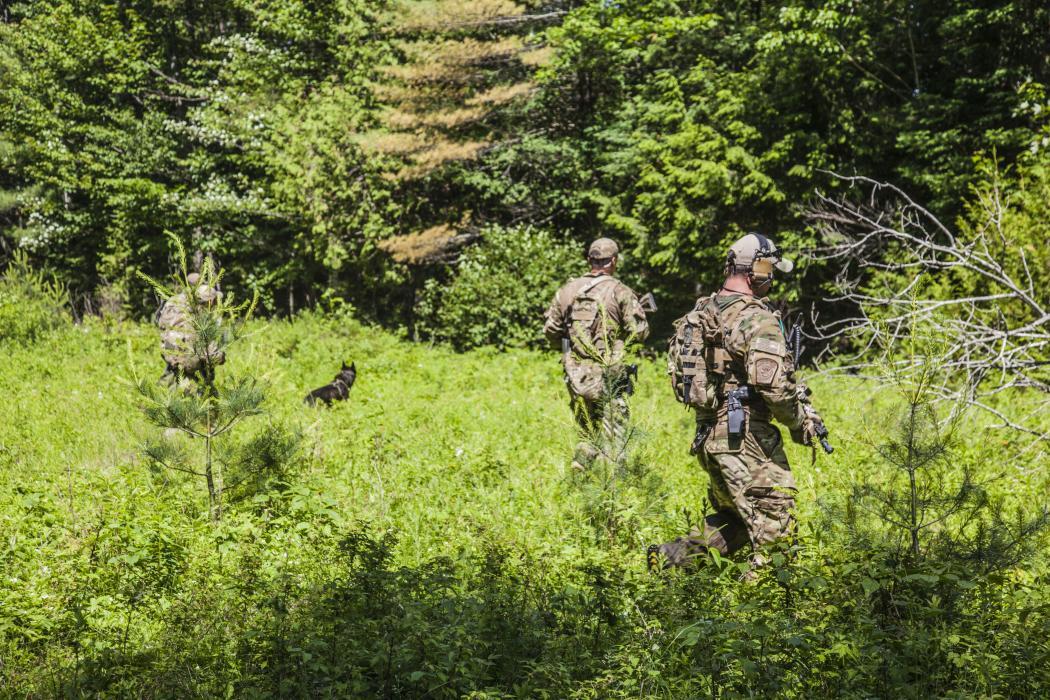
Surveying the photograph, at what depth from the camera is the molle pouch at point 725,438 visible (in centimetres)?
461

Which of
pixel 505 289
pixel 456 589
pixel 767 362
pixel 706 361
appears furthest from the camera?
pixel 505 289

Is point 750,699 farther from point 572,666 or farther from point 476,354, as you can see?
point 476,354

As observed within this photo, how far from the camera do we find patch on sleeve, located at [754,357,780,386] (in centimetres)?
443

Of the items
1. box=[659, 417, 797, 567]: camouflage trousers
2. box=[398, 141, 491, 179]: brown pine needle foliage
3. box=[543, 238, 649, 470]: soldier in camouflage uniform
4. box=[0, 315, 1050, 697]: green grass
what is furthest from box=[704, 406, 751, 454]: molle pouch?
box=[398, 141, 491, 179]: brown pine needle foliage

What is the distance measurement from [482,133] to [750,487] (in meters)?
17.5

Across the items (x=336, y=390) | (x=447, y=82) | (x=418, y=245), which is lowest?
(x=418, y=245)

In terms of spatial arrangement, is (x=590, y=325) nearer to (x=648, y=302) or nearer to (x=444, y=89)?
(x=648, y=302)

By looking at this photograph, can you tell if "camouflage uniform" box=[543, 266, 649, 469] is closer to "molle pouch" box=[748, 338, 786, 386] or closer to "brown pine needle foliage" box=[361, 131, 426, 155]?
"molle pouch" box=[748, 338, 786, 386]

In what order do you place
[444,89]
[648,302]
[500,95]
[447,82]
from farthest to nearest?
[444,89] < [447,82] < [500,95] < [648,302]

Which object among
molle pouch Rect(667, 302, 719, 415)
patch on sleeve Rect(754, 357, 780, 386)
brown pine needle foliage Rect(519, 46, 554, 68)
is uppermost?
brown pine needle foliage Rect(519, 46, 554, 68)

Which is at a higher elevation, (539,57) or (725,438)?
(539,57)

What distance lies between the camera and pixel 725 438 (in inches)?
183

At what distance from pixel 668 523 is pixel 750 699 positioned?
112 inches

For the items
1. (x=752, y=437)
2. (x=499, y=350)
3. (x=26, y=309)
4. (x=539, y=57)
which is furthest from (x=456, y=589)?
(x=539, y=57)
